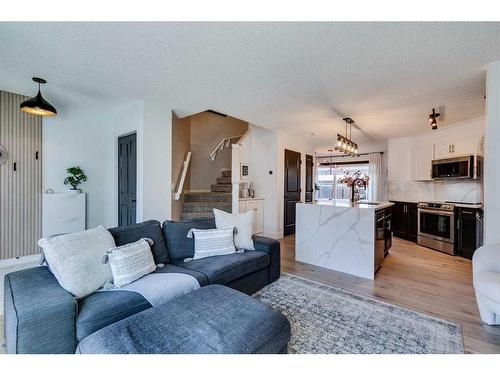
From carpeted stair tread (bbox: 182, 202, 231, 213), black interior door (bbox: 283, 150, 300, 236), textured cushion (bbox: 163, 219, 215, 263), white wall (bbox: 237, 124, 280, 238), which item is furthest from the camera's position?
black interior door (bbox: 283, 150, 300, 236)

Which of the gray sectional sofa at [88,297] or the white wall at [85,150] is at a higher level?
the white wall at [85,150]

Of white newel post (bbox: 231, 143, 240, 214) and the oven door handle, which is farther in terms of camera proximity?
white newel post (bbox: 231, 143, 240, 214)

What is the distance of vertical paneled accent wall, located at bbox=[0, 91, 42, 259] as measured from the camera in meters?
3.32

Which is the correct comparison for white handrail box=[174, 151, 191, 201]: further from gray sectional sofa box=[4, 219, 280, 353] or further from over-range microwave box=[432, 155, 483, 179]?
over-range microwave box=[432, 155, 483, 179]

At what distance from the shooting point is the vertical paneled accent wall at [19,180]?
3322 millimetres

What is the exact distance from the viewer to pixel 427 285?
283cm

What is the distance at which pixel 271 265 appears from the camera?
280 centimetres

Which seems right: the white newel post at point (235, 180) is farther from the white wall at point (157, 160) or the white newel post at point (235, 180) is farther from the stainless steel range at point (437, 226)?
the stainless steel range at point (437, 226)

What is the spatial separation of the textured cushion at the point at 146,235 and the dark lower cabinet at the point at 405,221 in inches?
200

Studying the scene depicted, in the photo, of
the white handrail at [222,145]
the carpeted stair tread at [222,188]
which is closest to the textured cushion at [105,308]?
the carpeted stair tread at [222,188]

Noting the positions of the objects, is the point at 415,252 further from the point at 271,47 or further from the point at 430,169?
the point at 271,47

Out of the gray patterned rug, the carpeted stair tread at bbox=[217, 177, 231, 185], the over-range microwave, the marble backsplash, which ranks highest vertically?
the over-range microwave

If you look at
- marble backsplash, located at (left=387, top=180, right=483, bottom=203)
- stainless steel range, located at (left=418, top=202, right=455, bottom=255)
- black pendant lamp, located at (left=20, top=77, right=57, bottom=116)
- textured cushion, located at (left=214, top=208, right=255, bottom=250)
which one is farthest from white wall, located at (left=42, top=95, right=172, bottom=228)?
marble backsplash, located at (left=387, top=180, right=483, bottom=203)

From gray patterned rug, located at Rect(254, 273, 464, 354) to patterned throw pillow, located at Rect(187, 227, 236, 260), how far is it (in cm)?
60
